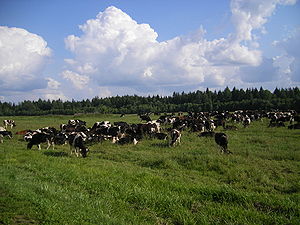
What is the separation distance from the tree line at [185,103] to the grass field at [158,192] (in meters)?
64.4

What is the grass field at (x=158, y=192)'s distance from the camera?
7.15m

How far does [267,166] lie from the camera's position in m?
14.2

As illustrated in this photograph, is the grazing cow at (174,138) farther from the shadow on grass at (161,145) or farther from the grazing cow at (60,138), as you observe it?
the grazing cow at (60,138)

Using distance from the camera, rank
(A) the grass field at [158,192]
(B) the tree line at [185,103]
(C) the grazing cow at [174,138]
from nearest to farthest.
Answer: (A) the grass field at [158,192] < (C) the grazing cow at [174,138] < (B) the tree line at [185,103]

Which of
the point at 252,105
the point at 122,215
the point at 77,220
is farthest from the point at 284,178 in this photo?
the point at 252,105

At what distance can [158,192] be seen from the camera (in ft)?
31.5

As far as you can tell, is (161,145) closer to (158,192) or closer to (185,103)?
(158,192)

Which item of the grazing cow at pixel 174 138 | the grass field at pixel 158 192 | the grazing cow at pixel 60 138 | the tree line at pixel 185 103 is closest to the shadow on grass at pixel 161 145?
the grazing cow at pixel 174 138

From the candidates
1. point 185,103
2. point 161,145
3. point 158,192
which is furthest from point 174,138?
point 185,103

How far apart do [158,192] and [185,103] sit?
346ft

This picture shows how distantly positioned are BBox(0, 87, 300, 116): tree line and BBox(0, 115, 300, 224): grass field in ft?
211

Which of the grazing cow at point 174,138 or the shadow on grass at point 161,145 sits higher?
the grazing cow at point 174,138

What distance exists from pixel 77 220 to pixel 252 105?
277ft

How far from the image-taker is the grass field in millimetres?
7152
